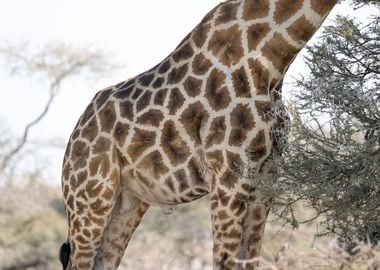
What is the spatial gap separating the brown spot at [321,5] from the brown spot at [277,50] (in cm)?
35

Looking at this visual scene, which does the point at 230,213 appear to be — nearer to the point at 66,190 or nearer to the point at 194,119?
the point at 194,119

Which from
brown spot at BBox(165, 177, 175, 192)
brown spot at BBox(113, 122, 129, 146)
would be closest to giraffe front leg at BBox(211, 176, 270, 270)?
brown spot at BBox(165, 177, 175, 192)

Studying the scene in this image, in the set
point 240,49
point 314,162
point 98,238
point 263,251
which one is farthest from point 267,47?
point 263,251

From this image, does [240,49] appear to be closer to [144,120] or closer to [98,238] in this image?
[144,120]

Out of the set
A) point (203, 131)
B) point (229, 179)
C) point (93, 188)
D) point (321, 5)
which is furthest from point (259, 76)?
point (93, 188)

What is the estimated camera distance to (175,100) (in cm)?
898

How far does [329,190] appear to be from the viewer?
8.29m

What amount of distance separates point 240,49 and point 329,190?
1357 mm

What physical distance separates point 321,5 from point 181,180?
1802 millimetres

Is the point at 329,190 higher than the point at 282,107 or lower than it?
lower

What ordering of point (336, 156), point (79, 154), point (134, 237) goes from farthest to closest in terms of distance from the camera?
point (134, 237) < point (79, 154) < point (336, 156)

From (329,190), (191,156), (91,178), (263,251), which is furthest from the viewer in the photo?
(263,251)

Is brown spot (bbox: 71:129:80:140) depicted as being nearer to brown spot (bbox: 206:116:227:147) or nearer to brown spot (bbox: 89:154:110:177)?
brown spot (bbox: 89:154:110:177)

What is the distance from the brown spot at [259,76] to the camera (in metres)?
8.62
